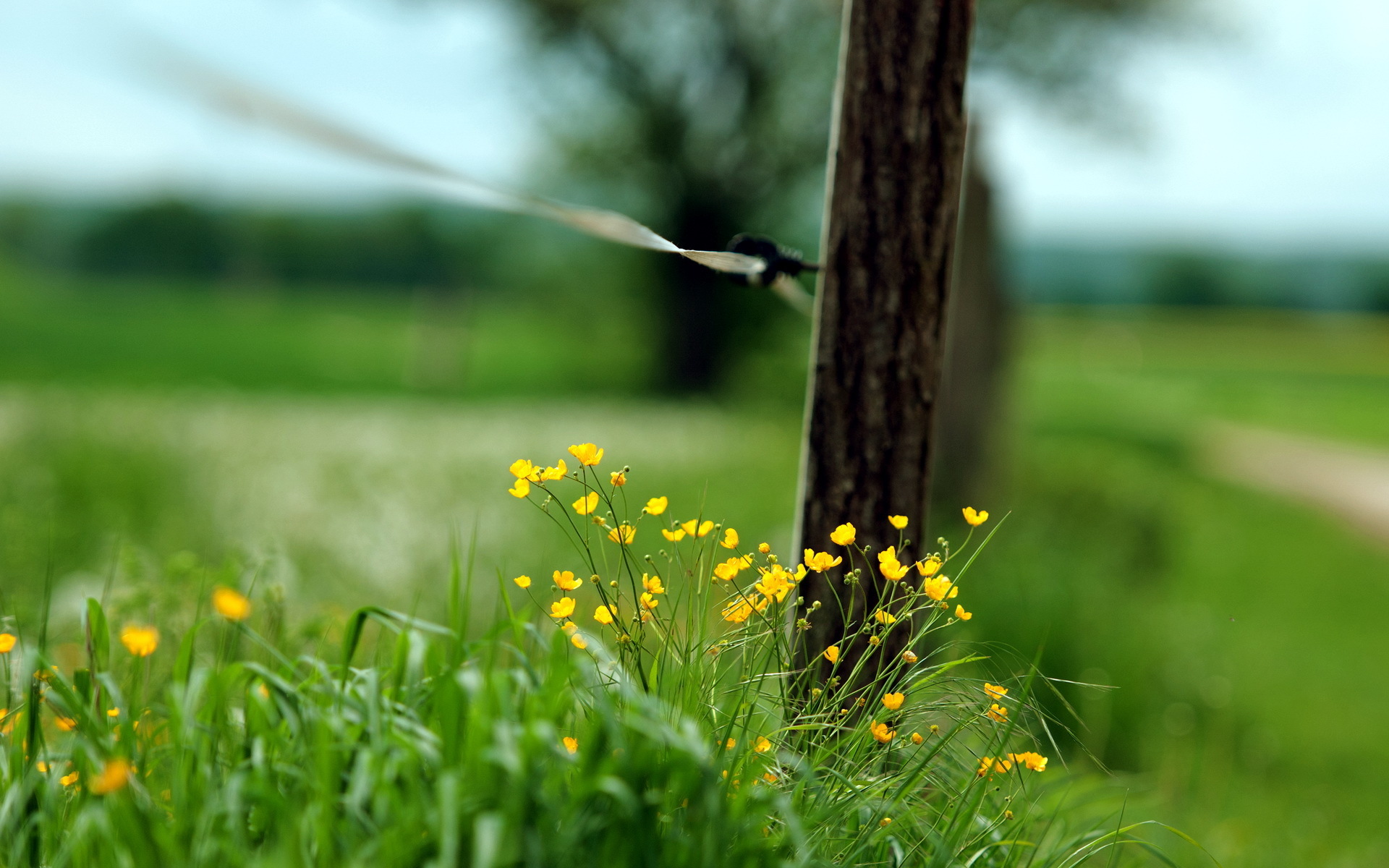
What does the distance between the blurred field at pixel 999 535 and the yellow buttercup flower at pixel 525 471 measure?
2.43 feet

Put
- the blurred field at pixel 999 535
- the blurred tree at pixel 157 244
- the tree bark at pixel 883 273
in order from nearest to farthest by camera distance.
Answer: the tree bark at pixel 883 273
the blurred field at pixel 999 535
the blurred tree at pixel 157 244

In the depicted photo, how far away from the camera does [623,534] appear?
5.35 feet

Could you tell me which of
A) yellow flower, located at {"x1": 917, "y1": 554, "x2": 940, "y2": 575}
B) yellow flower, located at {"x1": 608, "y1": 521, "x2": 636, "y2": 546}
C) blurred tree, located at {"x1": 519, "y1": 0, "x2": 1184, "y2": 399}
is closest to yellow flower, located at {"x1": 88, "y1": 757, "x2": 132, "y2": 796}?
yellow flower, located at {"x1": 608, "y1": 521, "x2": 636, "y2": 546}

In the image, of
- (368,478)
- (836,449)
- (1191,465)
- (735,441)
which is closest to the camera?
(836,449)

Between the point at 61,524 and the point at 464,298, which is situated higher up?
the point at 464,298

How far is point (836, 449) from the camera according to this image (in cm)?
193

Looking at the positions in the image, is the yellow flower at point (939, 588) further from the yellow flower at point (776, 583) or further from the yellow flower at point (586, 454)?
the yellow flower at point (586, 454)

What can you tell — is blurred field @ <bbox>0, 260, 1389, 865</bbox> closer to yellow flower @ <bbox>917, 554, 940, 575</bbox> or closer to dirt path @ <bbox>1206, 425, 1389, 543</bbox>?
dirt path @ <bbox>1206, 425, 1389, 543</bbox>

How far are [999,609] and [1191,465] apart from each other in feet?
36.9

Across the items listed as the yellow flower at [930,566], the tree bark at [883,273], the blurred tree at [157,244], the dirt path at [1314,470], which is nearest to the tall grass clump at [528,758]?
the yellow flower at [930,566]

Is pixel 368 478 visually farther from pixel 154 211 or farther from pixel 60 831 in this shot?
pixel 154 211

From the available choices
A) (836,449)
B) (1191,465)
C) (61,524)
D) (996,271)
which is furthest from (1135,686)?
(1191,465)

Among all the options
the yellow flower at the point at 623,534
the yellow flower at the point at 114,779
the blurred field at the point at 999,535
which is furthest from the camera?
the blurred field at the point at 999,535

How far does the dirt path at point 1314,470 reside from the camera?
12164 mm
